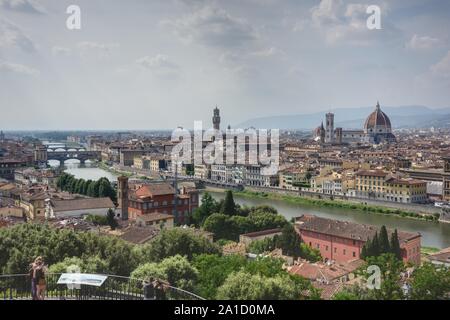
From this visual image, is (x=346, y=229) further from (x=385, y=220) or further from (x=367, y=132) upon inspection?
(x=367, y=132)

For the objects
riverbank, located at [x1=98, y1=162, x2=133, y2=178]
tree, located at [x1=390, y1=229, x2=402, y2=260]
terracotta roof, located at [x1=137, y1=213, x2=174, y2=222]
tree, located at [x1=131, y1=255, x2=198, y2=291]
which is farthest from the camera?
riverbank, located at [x1=98, y1=162, x2=133, y2=178]

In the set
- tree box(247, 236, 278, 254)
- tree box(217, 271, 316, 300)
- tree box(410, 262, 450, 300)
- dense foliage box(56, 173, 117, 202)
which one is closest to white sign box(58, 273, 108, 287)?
tree box(217, 271, 316, 300)

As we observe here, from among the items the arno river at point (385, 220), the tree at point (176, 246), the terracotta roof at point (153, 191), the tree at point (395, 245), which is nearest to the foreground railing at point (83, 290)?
the tree at point (176, 246)

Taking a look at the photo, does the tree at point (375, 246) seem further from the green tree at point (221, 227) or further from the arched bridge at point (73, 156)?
the arched bridge at point (73, 156)

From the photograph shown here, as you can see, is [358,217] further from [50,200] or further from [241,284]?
[241,284]

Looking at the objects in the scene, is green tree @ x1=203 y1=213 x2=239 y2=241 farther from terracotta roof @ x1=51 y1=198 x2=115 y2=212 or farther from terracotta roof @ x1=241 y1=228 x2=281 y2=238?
terracotta roof @ x1=51 y1=198 x2=115 y2=212
